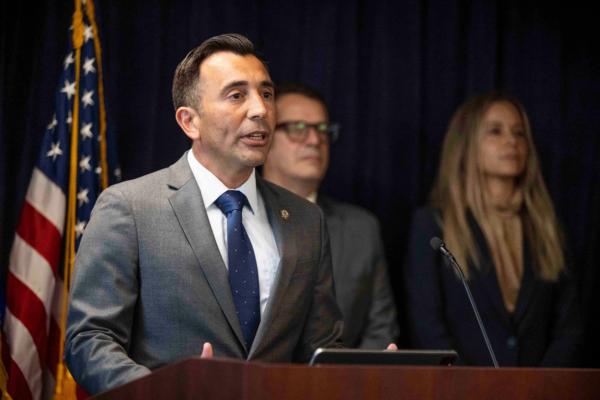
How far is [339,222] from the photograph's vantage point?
4613 millimetres

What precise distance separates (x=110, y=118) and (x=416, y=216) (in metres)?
1.50

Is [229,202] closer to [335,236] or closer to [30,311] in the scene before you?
[30,311]

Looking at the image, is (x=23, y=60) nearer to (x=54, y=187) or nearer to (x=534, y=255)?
(x=54, y=187)

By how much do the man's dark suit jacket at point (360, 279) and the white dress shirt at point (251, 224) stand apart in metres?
1.30

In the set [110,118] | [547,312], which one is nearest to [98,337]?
[110,118]

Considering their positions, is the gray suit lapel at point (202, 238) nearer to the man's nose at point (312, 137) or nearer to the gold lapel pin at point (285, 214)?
the gold lapel pin at point (285, 214)

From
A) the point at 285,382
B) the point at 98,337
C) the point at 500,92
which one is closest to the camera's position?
the point at 285,382

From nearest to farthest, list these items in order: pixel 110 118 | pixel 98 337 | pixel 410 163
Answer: pixel 98 337 → pixel 110 118 → pixel 410 163

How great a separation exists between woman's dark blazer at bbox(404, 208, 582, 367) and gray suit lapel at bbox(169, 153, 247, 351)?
1.68m

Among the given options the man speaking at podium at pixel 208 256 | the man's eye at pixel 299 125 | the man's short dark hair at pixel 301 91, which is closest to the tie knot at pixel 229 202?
the man speaking at podium at pixel 208 256

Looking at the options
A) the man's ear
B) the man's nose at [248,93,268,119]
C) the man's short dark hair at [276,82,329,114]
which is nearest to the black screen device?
the man's nose at [248,93,268,119]

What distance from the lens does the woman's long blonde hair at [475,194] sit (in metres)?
4.52

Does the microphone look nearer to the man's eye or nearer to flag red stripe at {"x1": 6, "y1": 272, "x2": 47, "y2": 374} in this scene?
the man's eye

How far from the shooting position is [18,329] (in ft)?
13.3
